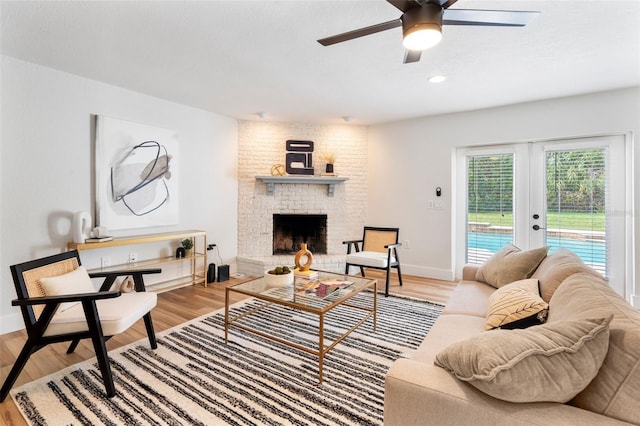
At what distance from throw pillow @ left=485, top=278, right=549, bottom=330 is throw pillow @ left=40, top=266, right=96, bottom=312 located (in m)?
2.61

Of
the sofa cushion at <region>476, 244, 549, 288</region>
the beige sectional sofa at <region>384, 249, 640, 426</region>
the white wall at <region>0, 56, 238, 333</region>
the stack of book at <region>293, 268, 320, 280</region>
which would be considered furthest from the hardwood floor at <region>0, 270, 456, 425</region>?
the beige sectional sofa at <region>384, 249, 640, 426</region>

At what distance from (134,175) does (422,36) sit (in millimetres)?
3267

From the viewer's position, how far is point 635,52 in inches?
98.0

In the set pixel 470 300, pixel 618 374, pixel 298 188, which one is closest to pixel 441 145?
pixel 298 188

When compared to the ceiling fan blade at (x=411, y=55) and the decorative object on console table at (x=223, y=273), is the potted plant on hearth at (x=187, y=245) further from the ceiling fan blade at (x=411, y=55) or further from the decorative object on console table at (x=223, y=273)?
the ceiling fan blade at (x=411, y=55)

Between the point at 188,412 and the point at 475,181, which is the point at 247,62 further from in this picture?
the point at 475,181

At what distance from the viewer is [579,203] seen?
3.57 m

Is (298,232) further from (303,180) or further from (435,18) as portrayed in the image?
(435,18)

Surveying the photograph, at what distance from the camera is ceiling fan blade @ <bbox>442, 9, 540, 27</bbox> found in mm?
1581

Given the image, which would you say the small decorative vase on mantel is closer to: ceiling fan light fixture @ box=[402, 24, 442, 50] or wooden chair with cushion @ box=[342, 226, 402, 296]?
wooden chair with cushion @ box=[342, 226, 402, 296]

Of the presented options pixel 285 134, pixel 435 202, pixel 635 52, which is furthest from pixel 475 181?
pixel 285 134

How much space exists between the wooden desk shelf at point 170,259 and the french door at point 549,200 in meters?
3.61

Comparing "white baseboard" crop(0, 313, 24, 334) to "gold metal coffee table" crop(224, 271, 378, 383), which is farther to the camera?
"white baseboard" crop(0, 313, 24, 334)

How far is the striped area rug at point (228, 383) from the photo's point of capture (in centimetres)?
163
